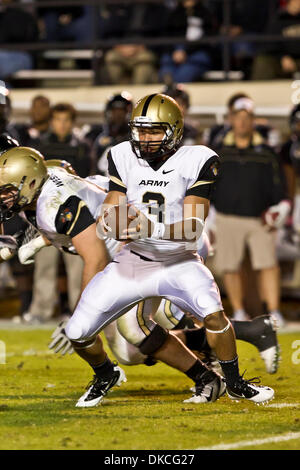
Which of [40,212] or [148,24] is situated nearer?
[40,212]

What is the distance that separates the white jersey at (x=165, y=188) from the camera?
16.1 feet

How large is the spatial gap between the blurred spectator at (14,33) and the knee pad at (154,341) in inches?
257

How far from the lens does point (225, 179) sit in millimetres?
8352

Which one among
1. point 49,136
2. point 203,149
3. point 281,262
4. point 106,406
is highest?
point 203,149

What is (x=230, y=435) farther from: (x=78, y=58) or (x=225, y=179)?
(x=78, y=58)

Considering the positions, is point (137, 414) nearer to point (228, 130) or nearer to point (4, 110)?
point (4, 110)

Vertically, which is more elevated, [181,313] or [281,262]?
[181,313]

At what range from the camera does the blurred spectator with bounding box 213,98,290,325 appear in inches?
325

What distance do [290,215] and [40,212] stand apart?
4.40 m

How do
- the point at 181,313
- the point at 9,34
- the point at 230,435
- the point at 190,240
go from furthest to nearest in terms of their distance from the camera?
the point at 9,34
the point at 181,313
the point at 190,240
the point at 230,435

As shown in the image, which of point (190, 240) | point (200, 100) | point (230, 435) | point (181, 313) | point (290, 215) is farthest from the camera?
point (200, 100)

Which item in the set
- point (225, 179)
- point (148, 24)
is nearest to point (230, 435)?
point (225, 179)

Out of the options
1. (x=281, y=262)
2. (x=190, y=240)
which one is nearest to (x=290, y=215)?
(x=281, y=262)

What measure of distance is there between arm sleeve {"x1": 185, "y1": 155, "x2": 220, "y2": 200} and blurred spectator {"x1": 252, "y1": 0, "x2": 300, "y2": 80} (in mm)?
5589
